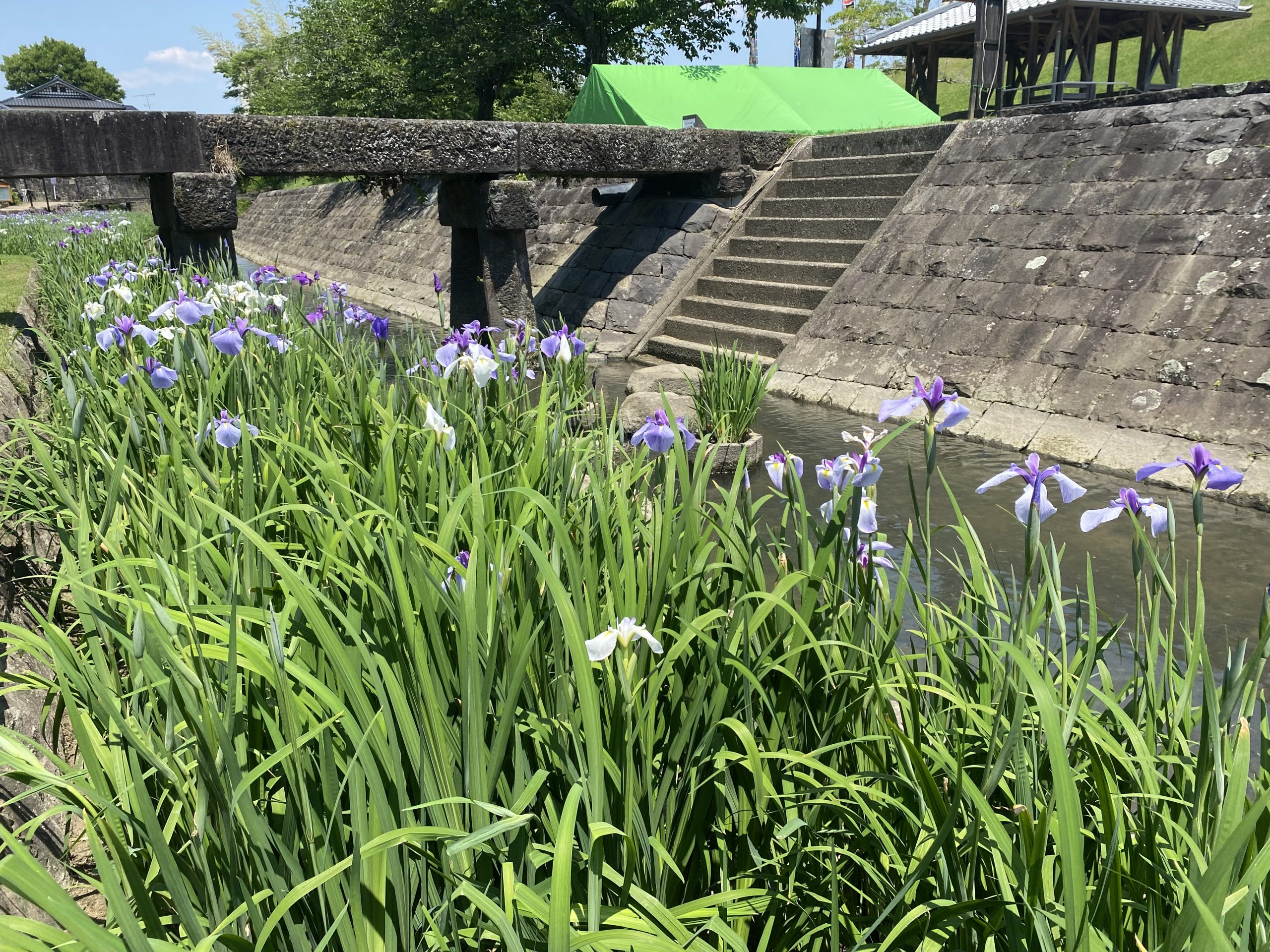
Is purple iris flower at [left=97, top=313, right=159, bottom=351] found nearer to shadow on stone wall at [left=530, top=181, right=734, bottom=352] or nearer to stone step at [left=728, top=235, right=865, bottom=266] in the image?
stone step at [left=728, top=235, right=865, bottom=266]

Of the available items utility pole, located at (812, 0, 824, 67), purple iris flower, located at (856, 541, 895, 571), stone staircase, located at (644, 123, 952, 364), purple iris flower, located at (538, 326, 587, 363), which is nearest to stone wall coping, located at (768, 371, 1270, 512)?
stone staircase, located at (644, 123, 952, 364)

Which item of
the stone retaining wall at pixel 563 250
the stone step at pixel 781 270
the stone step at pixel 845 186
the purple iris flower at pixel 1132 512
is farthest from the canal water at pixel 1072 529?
the stone retaining wall at pixel 563 250

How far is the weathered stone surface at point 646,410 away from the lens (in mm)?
5379

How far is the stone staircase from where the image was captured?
9.33 m

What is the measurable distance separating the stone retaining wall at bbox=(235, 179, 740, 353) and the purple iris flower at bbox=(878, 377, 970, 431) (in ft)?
30.5

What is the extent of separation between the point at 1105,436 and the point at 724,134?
6.79m

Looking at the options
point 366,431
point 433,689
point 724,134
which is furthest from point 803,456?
point 724,134

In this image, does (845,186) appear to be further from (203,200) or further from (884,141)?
(203,200)

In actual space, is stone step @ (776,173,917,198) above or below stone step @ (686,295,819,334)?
above

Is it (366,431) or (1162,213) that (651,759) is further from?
(1162,213)

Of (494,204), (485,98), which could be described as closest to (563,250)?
(494,204)

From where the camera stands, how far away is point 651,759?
4.56ft

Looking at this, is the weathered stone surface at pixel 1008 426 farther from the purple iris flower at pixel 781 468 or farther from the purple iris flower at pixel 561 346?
the purple iris flower at pixel 781 468

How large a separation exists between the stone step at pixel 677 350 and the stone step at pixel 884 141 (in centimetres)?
295
